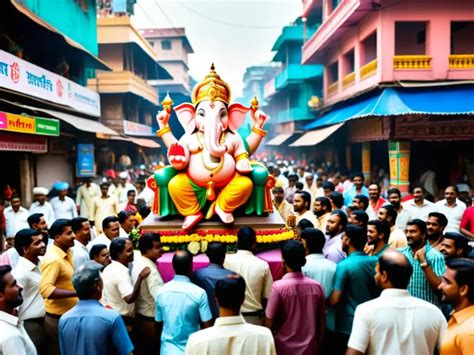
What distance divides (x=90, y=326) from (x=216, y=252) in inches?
47.7

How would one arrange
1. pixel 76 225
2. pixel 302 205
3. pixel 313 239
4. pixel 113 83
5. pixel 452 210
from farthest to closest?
1. pixel 113 83
2. pixel 452 210
3. pixel 302 205
4. pixel 76 225
5. pixel 313 239

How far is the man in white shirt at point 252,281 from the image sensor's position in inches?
151

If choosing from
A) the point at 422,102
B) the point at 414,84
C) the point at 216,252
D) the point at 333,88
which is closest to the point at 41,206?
the point at 216,252

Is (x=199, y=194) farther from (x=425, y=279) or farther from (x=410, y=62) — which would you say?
(x=410, y=62)

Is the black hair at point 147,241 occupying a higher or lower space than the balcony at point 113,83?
lower

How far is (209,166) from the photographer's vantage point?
A: 5.31 metres

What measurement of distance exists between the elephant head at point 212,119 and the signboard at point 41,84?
5084mm

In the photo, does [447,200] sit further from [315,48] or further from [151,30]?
[151,30]

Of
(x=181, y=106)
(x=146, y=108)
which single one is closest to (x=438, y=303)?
(x=181, y=106)

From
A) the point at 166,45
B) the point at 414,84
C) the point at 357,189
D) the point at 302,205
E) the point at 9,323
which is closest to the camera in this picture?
the point at 9,323

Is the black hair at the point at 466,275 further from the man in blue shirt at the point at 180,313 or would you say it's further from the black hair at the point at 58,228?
the black hair at the point at 58,228

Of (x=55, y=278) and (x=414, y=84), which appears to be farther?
(x=414, y=84)

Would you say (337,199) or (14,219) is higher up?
(337,199)

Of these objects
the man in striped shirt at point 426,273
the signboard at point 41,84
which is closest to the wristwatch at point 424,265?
the man in striped shirt at point 426,273
